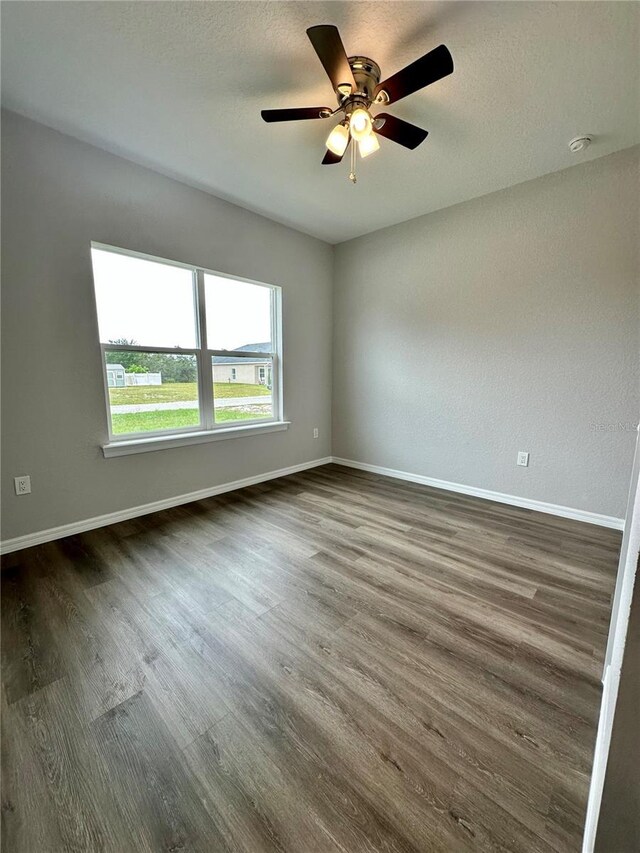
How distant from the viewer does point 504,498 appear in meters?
3.00

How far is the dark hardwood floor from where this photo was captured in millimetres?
864

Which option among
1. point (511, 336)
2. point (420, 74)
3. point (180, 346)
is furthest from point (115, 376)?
point (511, 336)

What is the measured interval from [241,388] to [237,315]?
28.5 inches

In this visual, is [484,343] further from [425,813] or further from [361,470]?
[425,813]

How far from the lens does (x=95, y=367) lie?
7.86ft

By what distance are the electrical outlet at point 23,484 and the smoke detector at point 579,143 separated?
4.23m

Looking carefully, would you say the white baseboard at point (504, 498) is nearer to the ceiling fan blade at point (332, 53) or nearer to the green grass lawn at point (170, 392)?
the green grass lawn at point (170, 392)

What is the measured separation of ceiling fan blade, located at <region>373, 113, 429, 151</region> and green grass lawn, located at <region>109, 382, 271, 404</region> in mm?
2270

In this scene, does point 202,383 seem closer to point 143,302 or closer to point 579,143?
point 143,302

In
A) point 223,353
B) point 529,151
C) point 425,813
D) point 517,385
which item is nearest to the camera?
point 425,813

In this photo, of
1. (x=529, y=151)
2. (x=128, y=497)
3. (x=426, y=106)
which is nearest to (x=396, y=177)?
(x=426, y=106)

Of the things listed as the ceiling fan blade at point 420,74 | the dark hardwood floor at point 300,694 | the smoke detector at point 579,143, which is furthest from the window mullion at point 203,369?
the smoke detector at point 579,143

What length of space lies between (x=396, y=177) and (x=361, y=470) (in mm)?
2891

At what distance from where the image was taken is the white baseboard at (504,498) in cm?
253
